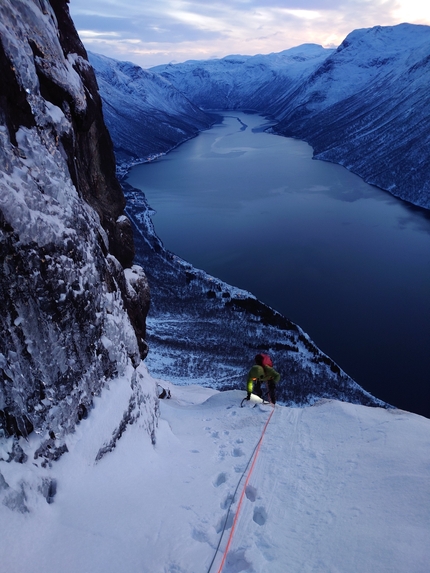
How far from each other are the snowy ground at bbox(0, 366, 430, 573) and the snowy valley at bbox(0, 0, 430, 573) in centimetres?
2

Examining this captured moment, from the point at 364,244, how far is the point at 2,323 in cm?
4426

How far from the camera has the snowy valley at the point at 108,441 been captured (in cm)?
427

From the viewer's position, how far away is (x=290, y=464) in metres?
6.22

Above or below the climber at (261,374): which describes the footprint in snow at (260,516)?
above

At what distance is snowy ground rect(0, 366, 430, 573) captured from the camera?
4125mm

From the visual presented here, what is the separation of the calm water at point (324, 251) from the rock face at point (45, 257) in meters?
21.9

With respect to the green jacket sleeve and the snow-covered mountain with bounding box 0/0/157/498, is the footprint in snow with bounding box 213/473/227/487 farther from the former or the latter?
the green jacket sleeve

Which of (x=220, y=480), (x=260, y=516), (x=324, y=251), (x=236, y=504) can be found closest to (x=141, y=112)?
(x=324, y=251)

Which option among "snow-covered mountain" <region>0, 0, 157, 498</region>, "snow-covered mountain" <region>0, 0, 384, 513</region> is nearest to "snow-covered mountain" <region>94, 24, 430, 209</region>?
"snow-covered mountain" <region>0, 0, 384, 513</region>

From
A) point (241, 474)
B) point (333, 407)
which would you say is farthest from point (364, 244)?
point (241, 474)

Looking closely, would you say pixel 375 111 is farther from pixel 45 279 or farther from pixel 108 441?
pixel 108 441

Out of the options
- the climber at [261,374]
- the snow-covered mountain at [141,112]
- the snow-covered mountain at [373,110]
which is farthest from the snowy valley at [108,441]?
the snow-covered mountain at [141,112]

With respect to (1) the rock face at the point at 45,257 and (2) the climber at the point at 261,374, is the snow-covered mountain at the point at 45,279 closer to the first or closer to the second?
(1) the rock face at the point at 45,257

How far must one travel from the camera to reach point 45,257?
5.36 meters
